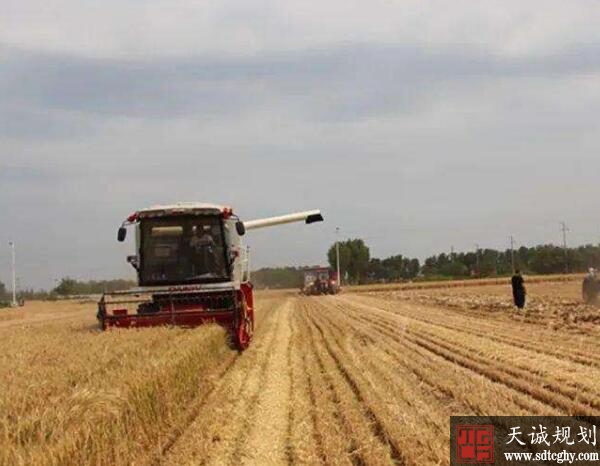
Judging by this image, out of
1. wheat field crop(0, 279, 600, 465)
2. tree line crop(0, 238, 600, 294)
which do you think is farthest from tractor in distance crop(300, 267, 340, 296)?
wheat field crop(0, 279, 600, 465)

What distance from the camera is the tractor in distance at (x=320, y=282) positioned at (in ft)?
239

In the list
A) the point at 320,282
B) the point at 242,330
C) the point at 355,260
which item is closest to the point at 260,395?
the point at 242,330

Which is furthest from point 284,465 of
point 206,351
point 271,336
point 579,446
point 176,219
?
point 271,336

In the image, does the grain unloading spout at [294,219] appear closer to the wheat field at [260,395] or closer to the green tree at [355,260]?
the wheat field at [260,395]

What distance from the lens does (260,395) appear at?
423 inches

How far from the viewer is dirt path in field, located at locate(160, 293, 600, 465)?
24.1ft

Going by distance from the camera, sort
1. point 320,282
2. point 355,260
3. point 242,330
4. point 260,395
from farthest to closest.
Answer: point 355,260 < point 320,282 < point 242,330 < point 260,395

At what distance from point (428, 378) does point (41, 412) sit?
20.5 feet

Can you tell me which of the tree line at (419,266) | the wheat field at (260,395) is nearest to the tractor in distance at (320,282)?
the tree line at (419,266)

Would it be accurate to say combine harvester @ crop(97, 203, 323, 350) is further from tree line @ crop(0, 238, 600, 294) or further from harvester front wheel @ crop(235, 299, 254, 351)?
tree line @ crop(0, 238, 600, 294)

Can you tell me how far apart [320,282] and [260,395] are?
6216 centimetres

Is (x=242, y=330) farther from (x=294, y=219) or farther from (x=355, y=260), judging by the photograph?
(x=355, y=260)

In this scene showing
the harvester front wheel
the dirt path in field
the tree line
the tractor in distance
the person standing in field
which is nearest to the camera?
the dirt path in field

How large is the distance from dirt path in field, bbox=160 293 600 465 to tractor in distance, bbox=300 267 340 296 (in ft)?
182
